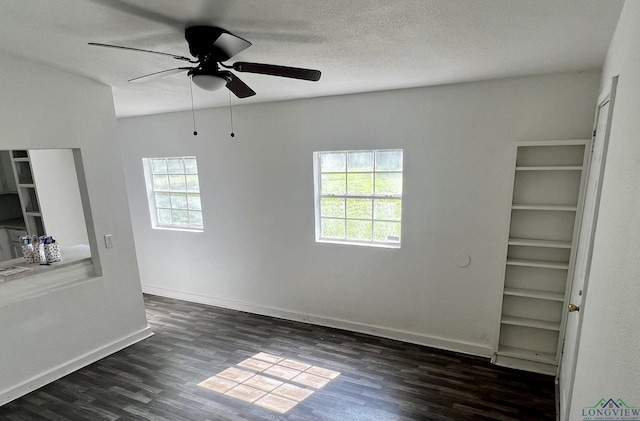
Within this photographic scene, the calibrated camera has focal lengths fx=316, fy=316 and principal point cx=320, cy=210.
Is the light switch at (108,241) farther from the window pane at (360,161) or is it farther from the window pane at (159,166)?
the window pane at (360,161)

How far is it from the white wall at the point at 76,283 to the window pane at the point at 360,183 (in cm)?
239

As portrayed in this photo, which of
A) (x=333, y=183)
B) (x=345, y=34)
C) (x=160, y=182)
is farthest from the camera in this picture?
(x=160, y=182)

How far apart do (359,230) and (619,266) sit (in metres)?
2.55

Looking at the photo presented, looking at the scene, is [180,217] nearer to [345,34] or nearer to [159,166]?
[159,166]

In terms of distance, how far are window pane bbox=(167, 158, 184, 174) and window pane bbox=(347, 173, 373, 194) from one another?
2.37 m

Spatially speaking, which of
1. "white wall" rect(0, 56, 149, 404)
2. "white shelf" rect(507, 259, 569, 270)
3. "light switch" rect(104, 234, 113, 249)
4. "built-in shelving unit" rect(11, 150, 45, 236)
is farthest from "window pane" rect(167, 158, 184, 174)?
"white shelf" rect(507, 259, 569, 270)

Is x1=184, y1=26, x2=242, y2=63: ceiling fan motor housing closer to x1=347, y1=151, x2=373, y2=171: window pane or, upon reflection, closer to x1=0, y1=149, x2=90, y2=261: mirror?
x1=347, y1=151, x2=373, y2=171: window pane

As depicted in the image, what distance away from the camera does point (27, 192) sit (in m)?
4.00

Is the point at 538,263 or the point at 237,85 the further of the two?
the point at 538,263

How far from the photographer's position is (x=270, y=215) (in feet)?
12.3

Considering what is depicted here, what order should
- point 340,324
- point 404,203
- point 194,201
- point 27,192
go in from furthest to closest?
point 194,201 → point 27,192 → point 340,324 → point 404,203

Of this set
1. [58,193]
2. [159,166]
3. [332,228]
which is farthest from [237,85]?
[58,193]

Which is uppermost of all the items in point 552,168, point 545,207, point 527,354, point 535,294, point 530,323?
point 552,168

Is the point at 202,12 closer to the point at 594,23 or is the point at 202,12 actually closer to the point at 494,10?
the point at 494,10
